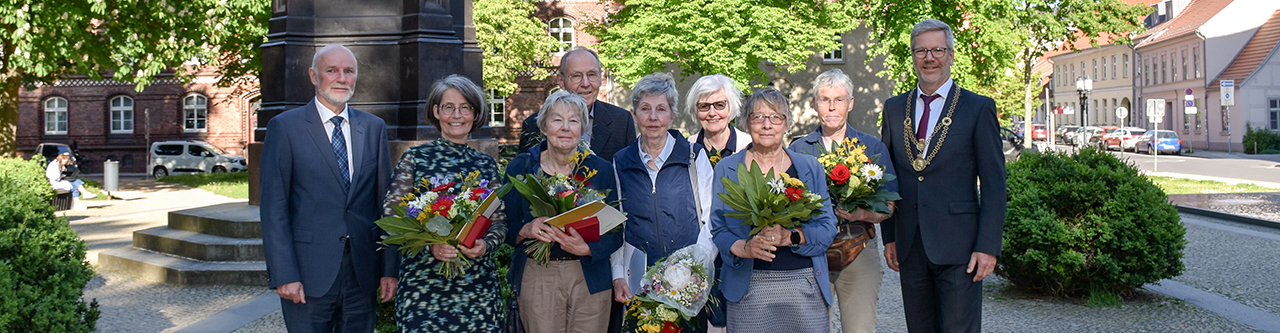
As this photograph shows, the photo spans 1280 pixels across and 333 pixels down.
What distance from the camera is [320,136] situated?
411 cm

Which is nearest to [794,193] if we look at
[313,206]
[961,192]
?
[961,192]

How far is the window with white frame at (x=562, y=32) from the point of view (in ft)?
134

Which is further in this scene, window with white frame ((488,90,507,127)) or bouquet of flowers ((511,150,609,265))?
window with white frame ((488,90,507,127))

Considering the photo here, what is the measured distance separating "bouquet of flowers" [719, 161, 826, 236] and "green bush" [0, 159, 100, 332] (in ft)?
12.2

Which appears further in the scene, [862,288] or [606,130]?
[606,130]

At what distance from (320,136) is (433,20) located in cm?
361

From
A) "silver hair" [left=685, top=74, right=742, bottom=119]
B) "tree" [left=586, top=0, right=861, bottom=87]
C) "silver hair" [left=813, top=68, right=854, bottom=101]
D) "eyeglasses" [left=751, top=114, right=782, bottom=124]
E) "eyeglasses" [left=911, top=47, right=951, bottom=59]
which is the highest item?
"tree" [left=586, top=0, right=861, bottom=87]

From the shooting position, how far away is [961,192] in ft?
14.3

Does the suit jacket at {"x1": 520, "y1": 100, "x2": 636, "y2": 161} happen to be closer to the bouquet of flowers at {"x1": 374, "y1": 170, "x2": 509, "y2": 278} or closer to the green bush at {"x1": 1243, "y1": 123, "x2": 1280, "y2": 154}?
the bouquet of flowers at {"x1": 374, "y1": 170, "x2": 509, "y2": 278}

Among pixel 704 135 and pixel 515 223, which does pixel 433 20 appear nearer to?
pixel 704 135

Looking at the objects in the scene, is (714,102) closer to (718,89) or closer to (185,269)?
(718,89)

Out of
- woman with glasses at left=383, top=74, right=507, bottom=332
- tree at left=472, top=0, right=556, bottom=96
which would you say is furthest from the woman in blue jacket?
tree at left=472, top=0, right=556, bottom=96

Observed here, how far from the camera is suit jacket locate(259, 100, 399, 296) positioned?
3992 millimetres

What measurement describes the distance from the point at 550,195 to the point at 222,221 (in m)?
6.34
